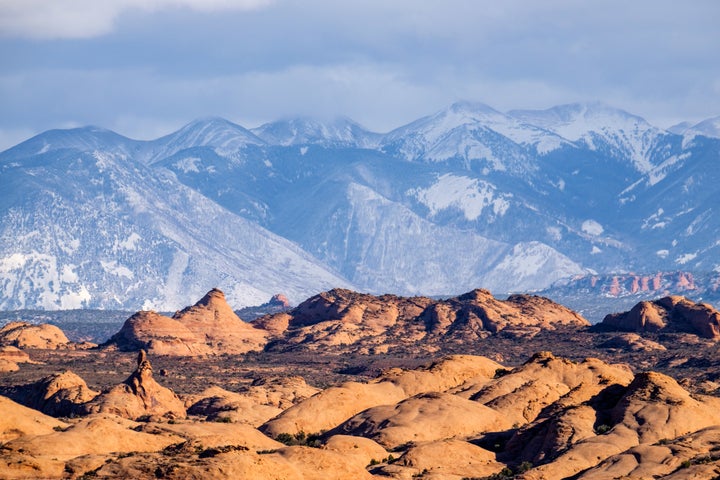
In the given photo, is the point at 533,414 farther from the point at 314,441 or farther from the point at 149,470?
the point at 149,470

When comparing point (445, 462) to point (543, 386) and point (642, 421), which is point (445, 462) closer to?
point (642, 421)

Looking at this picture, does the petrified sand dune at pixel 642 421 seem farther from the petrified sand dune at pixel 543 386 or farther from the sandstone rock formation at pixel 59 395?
the sandstone rock formation at pixel 59 395

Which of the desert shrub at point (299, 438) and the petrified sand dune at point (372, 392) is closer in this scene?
the desert shrub at point (299, 438)

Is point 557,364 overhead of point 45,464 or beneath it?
overhead

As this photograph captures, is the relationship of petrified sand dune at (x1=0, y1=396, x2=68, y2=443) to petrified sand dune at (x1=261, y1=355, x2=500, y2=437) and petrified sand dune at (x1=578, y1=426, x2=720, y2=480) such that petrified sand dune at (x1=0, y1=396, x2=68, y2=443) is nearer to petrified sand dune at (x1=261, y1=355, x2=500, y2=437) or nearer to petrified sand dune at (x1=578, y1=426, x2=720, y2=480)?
petrified sand dune at (x1=261, y1=355, x2=500, y2=437)

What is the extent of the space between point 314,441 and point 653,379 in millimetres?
23750

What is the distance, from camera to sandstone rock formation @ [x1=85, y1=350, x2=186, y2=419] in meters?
160

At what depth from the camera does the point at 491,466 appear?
111m

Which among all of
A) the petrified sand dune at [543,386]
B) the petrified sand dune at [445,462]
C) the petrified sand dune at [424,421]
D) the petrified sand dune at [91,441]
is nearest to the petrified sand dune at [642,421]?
the petrified sand dune at [445,462]

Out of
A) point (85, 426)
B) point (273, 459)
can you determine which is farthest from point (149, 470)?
point (85, 426)

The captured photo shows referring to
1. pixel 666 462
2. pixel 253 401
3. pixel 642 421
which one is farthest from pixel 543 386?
pixel 666 462

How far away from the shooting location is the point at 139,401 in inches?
6476

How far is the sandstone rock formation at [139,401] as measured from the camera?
160375 mm

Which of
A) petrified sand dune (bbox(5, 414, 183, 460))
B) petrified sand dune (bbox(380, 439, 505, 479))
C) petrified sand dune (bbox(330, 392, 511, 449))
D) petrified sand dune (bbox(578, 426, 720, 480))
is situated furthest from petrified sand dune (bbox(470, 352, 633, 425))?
petrified sand dune (bbox(5, 414, 183, 460))
